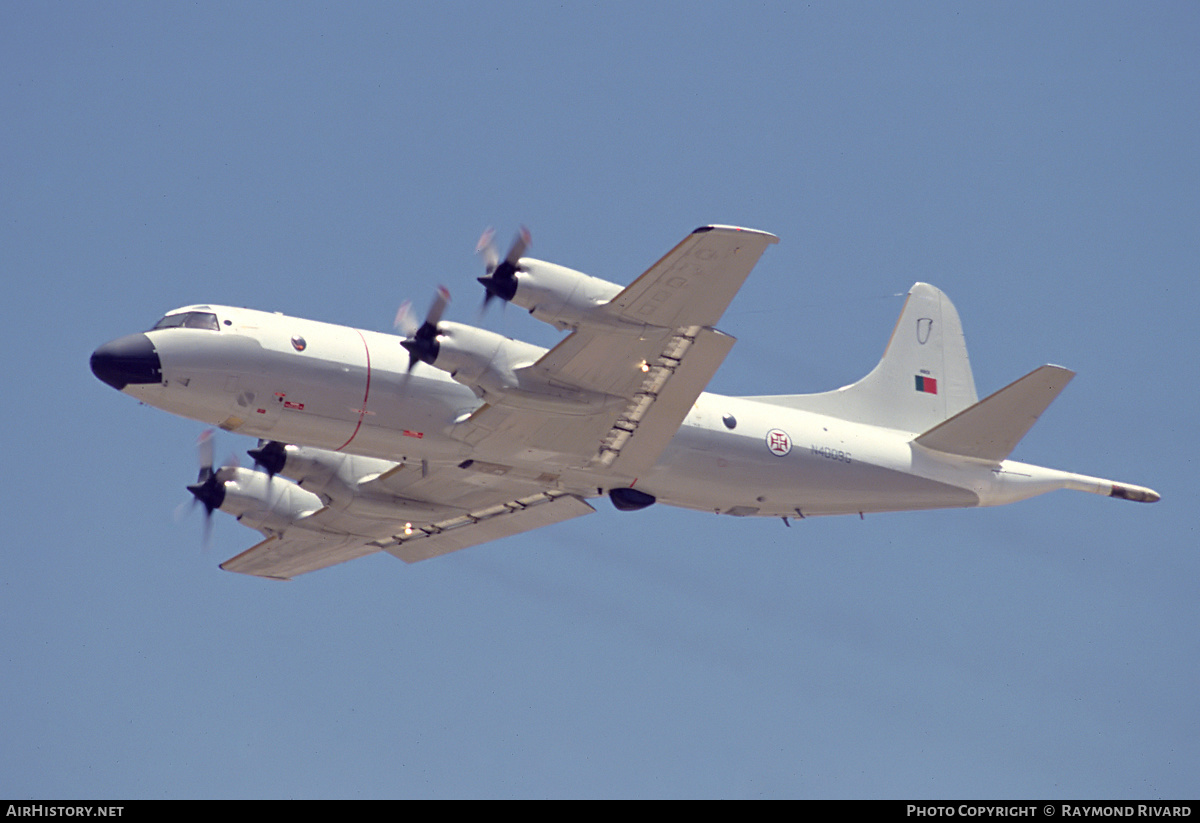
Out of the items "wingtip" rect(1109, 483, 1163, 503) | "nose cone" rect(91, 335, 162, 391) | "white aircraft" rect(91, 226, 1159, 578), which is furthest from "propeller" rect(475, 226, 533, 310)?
"wingtip" rect(1109, 483, 1163, 503)

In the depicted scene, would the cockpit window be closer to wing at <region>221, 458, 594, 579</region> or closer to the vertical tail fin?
wing at <region>221, 458, 594, 579</region>

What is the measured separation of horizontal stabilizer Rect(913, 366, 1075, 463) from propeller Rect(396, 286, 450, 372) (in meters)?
9.35

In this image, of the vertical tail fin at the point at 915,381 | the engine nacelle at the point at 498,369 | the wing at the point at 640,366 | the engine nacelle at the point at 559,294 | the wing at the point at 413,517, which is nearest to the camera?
the wing at the point at 640,366

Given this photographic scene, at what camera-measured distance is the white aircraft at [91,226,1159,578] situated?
2047 centimetres

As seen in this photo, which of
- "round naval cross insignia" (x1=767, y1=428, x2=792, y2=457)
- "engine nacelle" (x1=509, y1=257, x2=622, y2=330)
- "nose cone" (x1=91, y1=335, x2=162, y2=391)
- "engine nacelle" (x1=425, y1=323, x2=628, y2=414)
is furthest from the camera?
"round naval cross insignia" (x1=767, y1=428, x2=792, y2=457)

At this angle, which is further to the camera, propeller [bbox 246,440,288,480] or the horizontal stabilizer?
propeller [bbox 246,440,288,480]

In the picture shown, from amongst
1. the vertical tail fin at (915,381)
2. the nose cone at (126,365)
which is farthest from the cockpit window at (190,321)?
the vertical tail fin at (915,381)

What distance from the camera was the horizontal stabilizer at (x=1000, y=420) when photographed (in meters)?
24.0

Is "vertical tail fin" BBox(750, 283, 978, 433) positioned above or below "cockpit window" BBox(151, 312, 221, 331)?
above

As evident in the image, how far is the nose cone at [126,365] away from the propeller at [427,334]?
366 centimetres

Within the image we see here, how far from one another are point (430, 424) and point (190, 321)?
3.92m

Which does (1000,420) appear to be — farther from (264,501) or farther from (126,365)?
(126,365)

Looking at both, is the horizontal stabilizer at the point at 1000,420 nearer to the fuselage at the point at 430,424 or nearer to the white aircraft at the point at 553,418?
the white aircraft at the point at 553,418

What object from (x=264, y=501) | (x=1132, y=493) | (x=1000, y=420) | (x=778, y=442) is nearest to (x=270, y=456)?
(x=264, y=501)
